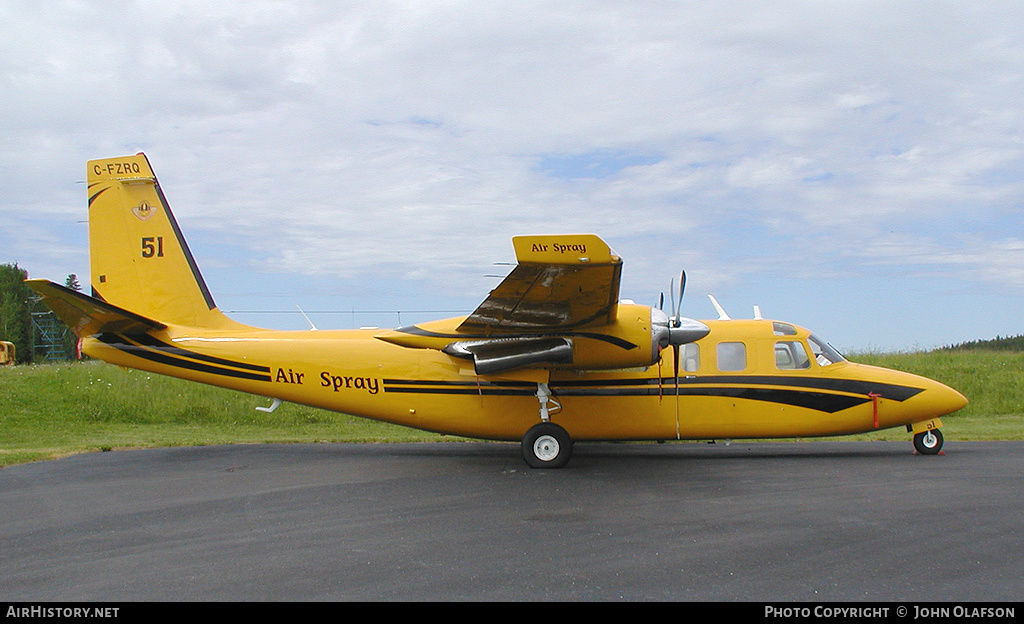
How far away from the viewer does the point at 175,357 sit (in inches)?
520

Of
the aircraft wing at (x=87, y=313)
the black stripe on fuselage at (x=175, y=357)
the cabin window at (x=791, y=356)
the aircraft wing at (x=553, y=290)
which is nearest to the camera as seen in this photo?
the aircraft wing at (x=553, y=290)

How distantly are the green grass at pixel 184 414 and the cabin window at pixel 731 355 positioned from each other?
632 centimetres

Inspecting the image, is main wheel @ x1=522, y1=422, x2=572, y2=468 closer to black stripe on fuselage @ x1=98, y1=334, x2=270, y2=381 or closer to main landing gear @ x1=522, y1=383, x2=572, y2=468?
main landing gear @ x1=522, y1=383, x2=572, y2=468

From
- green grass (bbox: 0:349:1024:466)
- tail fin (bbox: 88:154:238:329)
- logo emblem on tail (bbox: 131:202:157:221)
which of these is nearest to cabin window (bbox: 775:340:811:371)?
green grass (bbox: 0:349:1024:466)

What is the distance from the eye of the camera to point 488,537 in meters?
7.25

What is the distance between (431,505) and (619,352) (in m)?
4.24

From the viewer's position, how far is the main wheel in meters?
11.9

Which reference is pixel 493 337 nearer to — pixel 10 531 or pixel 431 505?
pixel 431 505

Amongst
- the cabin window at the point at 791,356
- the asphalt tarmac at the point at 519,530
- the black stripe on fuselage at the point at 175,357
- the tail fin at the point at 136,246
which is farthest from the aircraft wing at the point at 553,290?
the tail fin at the point at 136,246

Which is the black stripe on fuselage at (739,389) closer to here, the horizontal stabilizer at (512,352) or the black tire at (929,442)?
the black tire at (929,442)

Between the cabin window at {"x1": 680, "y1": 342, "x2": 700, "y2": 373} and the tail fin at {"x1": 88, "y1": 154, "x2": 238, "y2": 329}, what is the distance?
28.5ft

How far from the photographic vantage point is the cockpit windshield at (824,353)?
13.1 m

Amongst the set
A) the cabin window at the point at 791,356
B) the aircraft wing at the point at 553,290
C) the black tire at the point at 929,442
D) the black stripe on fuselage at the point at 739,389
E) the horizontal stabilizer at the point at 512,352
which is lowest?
the black tire at the point at 929,442
